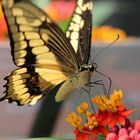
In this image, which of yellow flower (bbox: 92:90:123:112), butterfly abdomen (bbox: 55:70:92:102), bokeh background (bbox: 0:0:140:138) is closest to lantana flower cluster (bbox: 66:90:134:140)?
yellow flower (bbox: 92:90:123:112)

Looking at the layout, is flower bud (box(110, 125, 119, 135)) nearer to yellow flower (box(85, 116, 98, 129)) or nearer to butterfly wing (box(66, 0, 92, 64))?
yellow flower (box(85, 116, 98, 129))

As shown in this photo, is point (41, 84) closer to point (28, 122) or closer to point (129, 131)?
point (129, 131)

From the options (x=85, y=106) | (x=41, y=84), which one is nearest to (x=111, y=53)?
(x=41, y=84)

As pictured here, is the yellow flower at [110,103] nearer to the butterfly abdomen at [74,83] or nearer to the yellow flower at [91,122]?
the yellow flower at [91,122]

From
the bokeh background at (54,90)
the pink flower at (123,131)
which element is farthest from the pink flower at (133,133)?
the bokeh background at (54,90)

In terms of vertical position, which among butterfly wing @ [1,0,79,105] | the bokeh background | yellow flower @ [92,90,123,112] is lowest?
the bokeh background

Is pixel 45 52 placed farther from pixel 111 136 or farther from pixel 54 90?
pixel 54 90

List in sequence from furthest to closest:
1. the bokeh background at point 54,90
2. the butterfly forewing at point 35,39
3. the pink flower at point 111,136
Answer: the bokeh background at point 54,90 → the butterfly forewing at point 35,39 → the pink flower at point 111,136

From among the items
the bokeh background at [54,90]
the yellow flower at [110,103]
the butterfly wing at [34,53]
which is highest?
the butterfly wing at [34,53]

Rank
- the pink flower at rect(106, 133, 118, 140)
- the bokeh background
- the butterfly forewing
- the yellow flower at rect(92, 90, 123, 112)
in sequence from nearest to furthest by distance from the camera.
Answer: the pink flower at rect(106, 133, 118, 140), the yellow flower at rect(92, 90, 123, 112), the butterfly forewing, the bokeh background
